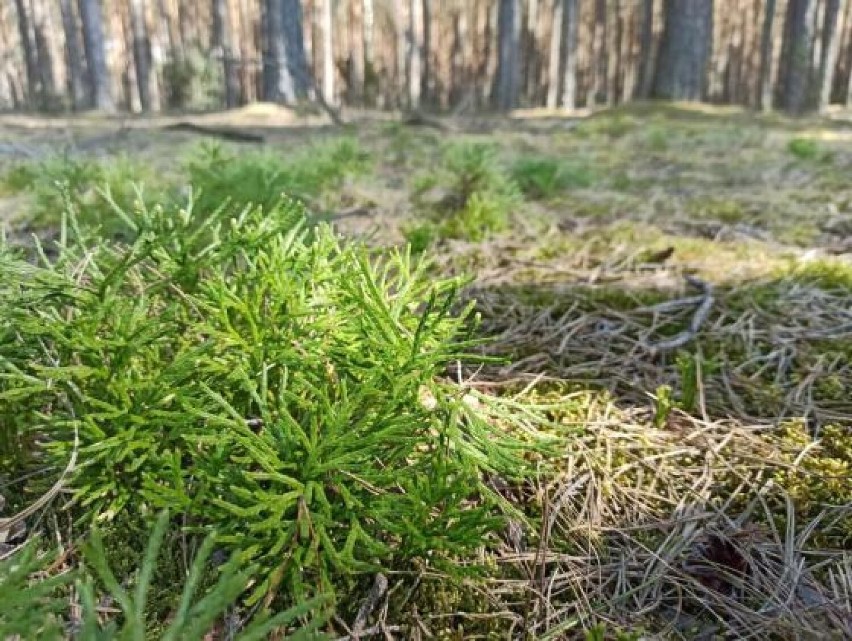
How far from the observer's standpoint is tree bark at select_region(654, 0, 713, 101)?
35.7 ft

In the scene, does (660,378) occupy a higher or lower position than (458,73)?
lower

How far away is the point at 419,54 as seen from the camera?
522 inches

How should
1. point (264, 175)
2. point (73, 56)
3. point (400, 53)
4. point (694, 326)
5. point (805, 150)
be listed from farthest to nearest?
point (400, 53)
point (73, 56)
point (805, 150)
point (264, 175)
point (694, 326)

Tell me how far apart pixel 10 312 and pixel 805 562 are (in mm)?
1606

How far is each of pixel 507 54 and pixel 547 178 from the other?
32.1 feet

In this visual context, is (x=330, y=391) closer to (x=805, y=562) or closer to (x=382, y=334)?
(x=382, y=334)

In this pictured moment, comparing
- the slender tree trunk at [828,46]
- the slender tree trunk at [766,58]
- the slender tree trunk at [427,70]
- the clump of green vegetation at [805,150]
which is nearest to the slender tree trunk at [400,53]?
the slender tree trunk at [427,70]

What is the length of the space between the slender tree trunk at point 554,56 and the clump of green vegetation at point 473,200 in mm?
10628

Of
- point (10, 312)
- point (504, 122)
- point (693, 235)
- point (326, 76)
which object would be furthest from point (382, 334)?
point (326, 76)

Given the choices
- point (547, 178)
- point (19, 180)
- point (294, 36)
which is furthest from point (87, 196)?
point (294, 36)

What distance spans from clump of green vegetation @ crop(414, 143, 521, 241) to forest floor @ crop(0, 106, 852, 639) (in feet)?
0.04

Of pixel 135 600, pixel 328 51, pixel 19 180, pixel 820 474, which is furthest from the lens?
pixel 328 51

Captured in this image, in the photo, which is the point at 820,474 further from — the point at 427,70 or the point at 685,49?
the point at 427,70

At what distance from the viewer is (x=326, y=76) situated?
43.0 feet
